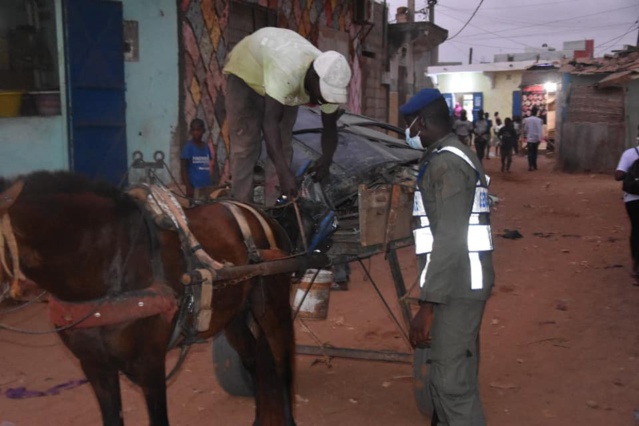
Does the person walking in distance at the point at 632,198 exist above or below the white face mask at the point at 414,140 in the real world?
below

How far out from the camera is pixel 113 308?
3.02m

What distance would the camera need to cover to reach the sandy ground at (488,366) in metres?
4.70

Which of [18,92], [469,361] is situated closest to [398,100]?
[18,92]

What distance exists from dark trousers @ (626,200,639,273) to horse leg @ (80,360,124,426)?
21.4 feet

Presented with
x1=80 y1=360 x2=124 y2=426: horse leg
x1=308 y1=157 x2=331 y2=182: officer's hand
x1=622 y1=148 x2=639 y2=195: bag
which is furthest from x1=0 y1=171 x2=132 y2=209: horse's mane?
x1=622 y1=148 x2=639 y2=195: bag

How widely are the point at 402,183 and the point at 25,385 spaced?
10.8ft

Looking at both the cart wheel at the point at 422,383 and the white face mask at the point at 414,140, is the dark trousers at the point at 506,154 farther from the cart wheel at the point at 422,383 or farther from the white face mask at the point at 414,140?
the white face mask at the point at 414,140

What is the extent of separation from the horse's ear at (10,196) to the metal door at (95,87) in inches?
215

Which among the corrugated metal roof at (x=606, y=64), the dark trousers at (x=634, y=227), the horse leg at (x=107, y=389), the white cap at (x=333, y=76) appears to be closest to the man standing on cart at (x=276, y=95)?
the white cap at (x=333, y=76)

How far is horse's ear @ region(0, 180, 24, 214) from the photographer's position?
8.59 ft

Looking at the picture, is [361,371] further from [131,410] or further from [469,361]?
[469,361]

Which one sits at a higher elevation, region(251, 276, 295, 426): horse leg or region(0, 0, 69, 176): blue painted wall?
region(0, 0, 69, 176): blue painted wall

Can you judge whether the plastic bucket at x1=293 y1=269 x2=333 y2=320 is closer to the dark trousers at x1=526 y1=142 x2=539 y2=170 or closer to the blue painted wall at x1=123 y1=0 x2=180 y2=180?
the blue painted wall at x1=123 y1=0 x2=180 y2=180

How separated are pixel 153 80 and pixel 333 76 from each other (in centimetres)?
564
